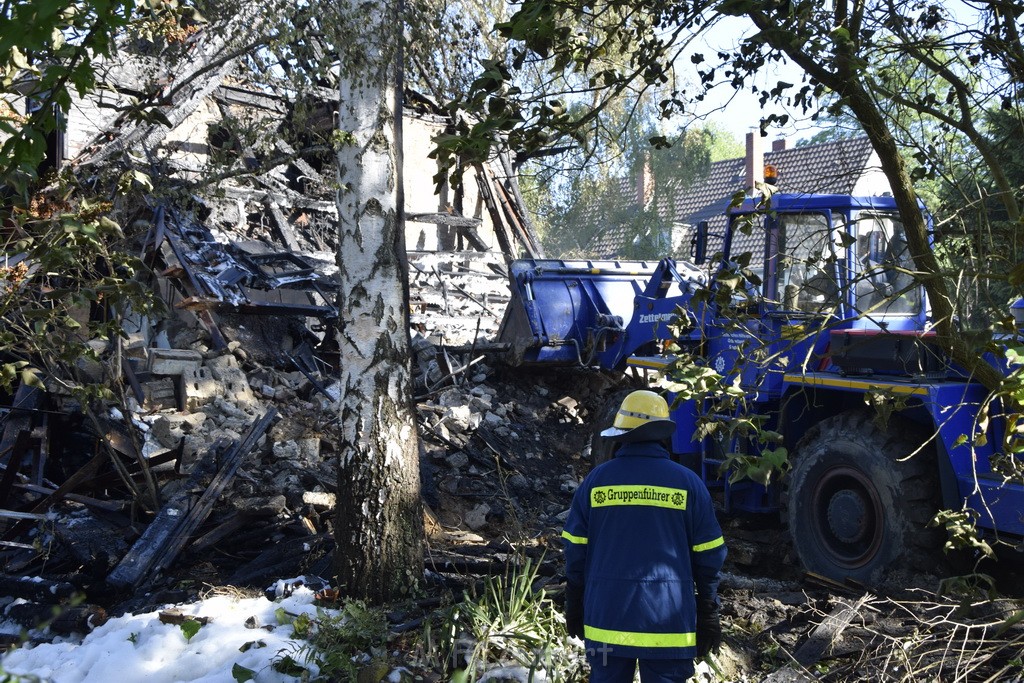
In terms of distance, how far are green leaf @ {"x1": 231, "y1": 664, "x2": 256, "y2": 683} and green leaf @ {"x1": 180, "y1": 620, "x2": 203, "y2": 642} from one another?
62 centimetres

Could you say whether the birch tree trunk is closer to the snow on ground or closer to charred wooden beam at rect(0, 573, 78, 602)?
the snow on ground

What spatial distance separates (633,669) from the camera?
3906mm

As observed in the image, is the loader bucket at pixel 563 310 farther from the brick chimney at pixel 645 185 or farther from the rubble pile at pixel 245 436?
the brick chimney at pixel 645 185

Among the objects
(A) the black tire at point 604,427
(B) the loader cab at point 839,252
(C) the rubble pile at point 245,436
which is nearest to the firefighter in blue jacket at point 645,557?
(C) the rubble pile at point 245,436

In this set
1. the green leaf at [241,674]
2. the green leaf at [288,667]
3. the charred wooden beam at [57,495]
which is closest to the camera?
the green leaf at [241,674]

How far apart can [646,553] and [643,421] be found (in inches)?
21.3

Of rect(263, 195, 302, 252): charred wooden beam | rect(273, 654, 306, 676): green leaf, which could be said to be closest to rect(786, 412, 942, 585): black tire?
rect(273, 654, 306, 676): green leaf

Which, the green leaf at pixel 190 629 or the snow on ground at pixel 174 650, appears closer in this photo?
the snow on ground at pixel 174 650

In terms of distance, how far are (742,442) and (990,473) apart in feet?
6.63

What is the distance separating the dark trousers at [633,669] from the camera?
3.79 meters

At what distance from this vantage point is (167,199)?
12.9 m

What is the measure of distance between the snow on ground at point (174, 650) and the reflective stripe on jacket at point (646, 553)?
196 cm

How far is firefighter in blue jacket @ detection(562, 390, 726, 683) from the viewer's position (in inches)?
148

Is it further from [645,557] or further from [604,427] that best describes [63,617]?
[604,427]
